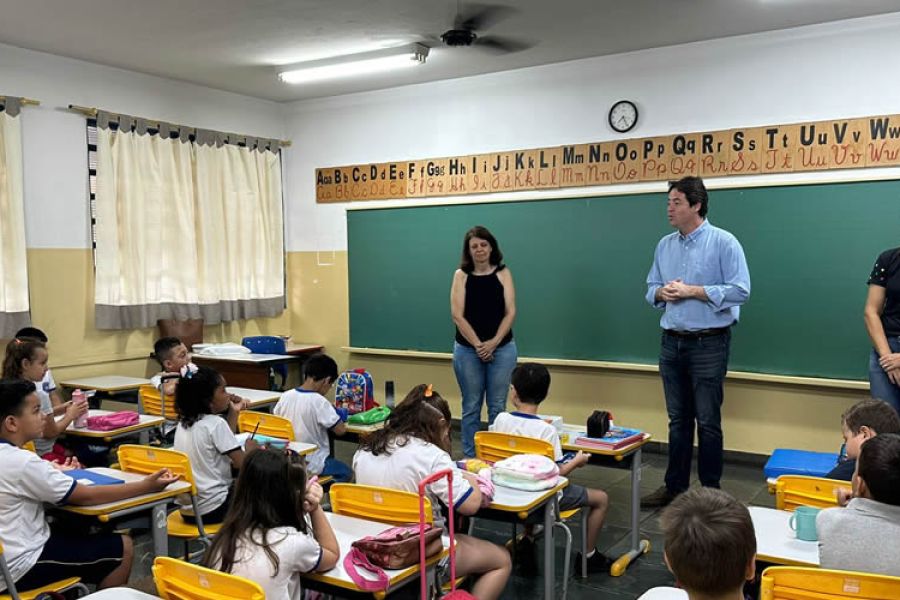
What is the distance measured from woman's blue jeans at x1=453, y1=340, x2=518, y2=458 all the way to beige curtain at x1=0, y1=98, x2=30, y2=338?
11.1ft

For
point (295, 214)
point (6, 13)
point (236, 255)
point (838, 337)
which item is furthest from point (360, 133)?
point (838, 337)

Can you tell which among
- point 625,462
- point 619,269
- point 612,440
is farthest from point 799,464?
point 619,269

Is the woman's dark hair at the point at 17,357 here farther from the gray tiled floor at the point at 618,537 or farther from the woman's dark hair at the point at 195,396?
the woman's dark hair at the point at 195,396

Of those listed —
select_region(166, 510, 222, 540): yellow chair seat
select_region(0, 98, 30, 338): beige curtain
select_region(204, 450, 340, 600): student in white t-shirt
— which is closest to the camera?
select_region(204, 450, 340, 600): student in white t-shirt

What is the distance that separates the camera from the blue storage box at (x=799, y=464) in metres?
3.39

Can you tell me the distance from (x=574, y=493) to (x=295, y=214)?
17.2 ft

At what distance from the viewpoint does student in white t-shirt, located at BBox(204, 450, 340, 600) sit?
1.95 metres

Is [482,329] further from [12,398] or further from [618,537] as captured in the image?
[12,398]

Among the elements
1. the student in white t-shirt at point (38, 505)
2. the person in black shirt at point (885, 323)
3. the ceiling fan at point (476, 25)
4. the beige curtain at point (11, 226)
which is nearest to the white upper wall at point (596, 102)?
the ceiling fan at point (476, 25)

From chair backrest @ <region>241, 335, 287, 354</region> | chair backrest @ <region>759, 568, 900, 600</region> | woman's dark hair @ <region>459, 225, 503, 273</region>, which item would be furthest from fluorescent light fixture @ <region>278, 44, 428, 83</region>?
chair backrest @ <region>759, 568, 900, 600</region>

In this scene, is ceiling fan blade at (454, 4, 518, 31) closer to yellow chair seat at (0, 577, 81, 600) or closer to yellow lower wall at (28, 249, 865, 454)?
yellow lower wall at (28, 249, 865, 454)

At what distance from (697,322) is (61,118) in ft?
16.7

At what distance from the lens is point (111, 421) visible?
3.99m

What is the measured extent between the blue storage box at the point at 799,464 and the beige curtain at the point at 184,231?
505cm
